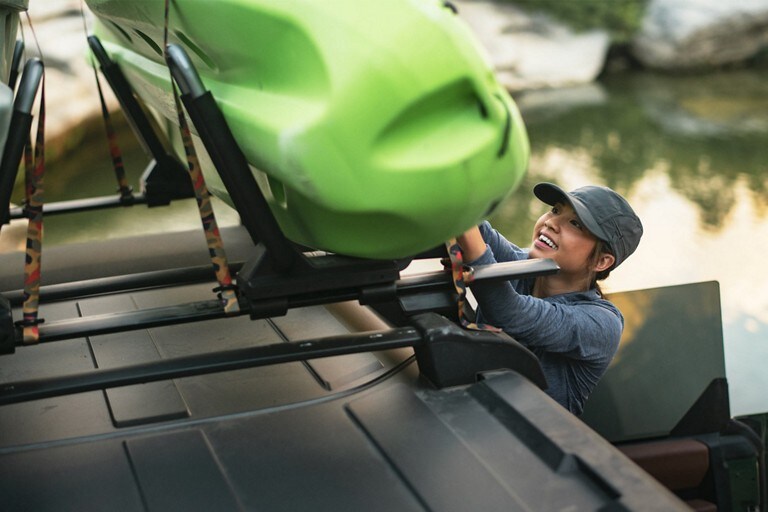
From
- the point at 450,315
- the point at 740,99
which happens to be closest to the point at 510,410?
the point at 450,315

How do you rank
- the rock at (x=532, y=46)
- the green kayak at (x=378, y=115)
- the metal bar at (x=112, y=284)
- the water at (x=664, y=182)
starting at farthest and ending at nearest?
the rock at (x=532, y=46)
the water at (x=664, y=182)
the metal bar at (x=112, y=284)
the green kayak at (x=378, y=115)

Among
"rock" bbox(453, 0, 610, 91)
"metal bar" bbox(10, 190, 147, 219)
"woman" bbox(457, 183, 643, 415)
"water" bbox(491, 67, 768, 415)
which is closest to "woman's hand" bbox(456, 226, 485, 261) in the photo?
"woman" bbox(457, 183, 643, 415)

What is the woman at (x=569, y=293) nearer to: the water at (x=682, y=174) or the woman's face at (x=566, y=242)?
the woman's face at (x=566, y=242)

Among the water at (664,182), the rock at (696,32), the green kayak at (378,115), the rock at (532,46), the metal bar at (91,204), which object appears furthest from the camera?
the rock at (696,32)

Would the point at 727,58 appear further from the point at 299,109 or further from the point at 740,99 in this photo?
the point at 299,109

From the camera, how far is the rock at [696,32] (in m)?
8.30

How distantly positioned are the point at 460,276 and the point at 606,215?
0.45 meters

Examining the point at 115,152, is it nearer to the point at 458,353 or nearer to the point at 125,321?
the point at 125,321

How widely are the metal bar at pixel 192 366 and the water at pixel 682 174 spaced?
3.35ft

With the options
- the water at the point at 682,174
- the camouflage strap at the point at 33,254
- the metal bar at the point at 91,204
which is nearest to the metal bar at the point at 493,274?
Result: the camouflage strap at the point at 33,254

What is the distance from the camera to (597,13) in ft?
27.7

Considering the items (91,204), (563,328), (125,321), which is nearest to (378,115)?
(125,321)

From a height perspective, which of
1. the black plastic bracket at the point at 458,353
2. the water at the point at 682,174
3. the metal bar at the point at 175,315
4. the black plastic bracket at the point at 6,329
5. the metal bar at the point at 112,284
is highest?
the water at the point at 682,174

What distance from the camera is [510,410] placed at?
1.14 m
